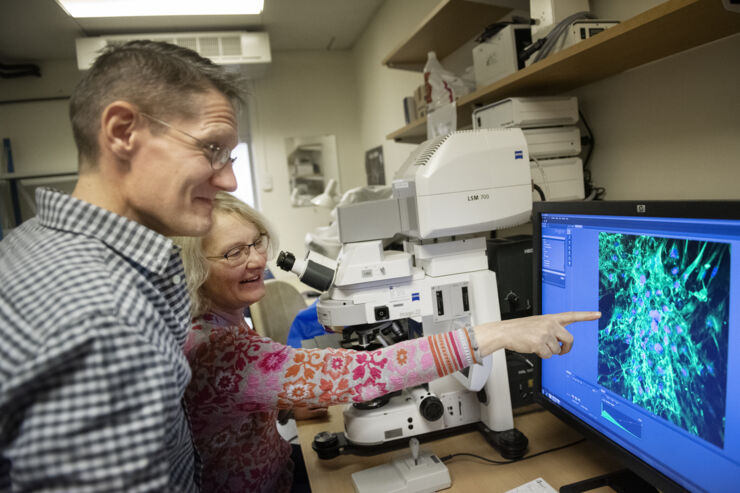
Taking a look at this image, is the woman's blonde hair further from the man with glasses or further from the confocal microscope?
the man with glasses

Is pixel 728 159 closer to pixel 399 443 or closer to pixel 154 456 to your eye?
pixel 399 443

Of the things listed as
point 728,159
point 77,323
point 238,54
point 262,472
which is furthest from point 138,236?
point 238,54

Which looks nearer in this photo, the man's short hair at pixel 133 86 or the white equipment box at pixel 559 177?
the man's short hair at pixel 133 86

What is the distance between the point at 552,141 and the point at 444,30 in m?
0.77

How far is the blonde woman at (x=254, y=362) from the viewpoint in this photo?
0.79 meters

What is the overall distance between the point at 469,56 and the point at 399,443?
1.71m

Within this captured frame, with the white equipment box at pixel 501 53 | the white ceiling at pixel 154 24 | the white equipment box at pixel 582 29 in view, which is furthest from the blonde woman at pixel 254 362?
the white ceiling at pixel 154 24

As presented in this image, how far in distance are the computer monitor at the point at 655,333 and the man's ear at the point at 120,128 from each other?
74cm

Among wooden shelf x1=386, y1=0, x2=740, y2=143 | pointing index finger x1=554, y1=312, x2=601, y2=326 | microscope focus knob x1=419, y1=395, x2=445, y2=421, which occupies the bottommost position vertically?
microscope focus knob x1=419, y1=395, x2=445, y2=421

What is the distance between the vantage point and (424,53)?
6.76 feet

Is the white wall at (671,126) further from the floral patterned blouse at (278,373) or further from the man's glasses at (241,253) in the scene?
the man's glasses at (241,253)

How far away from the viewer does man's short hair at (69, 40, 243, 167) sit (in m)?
0.64

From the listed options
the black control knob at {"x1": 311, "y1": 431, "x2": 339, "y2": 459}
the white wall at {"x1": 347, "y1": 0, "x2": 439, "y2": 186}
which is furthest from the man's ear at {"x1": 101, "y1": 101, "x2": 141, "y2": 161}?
the white wall at {"x1": 347, "y1": 0, "x2": 439, "y2": 186}

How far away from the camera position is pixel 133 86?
0.63 m
